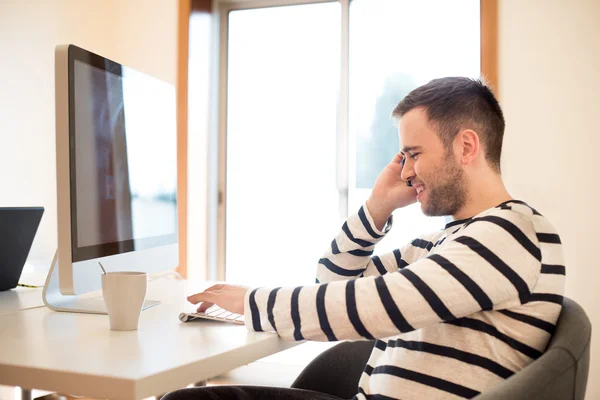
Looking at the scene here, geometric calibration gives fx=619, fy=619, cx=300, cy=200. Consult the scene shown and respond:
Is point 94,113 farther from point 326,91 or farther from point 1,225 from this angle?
point 326,91

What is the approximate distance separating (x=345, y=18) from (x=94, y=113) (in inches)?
97.4

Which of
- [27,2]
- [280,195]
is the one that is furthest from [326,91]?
[27,2]

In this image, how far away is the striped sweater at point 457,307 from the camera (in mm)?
974

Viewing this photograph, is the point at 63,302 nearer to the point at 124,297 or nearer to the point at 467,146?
the point at 124,297

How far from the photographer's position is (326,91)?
11.9 feet

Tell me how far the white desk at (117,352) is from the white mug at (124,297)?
0.07ft

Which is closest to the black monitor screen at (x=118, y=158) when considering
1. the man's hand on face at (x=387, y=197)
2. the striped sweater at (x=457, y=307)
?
the striped sweater at (x=457, y=307)

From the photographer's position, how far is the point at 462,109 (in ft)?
4.07

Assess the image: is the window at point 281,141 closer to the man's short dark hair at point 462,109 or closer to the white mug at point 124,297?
the man's short dark hair at point 462,109

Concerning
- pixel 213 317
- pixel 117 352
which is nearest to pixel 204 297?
pixel 213 317

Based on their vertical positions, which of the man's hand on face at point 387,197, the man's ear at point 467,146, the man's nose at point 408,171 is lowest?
the man's hand on face at point 387,197

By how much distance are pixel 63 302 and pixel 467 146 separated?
3.12ft

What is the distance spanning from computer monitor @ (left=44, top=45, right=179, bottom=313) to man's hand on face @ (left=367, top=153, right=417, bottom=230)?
56cm

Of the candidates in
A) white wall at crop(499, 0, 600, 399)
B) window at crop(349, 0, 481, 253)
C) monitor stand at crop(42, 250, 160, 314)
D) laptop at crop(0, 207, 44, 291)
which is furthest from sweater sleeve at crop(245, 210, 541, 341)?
window at crop(349, 0, 481, 253)
